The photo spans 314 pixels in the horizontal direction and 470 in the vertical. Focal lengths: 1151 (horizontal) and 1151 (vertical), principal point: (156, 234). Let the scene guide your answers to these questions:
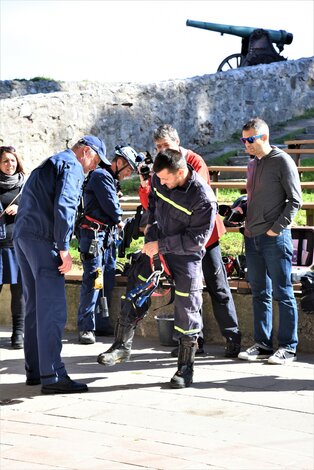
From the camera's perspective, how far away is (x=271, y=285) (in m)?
8.56

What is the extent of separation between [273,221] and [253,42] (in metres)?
20.4

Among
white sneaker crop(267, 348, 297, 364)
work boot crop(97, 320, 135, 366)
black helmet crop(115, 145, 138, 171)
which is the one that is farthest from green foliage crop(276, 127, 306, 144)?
work boot crop(97, 320, 135, 366)

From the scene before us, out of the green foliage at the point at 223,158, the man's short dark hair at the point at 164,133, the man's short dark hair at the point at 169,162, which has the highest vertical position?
the green foliage at the point at 223,158

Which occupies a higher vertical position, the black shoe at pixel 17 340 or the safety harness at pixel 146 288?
the safety harness at pixel 146 288

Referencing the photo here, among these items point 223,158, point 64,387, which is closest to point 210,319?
point 64,387

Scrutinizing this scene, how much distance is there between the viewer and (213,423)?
21.6 feet

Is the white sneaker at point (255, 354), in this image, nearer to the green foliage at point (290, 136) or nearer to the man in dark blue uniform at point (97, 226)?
the man in dark blue uniform at point (97, 226)

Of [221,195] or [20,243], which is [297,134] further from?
[20,243]

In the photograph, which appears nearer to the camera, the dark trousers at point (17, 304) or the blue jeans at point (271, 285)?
the blue jeans at point (271, 285)

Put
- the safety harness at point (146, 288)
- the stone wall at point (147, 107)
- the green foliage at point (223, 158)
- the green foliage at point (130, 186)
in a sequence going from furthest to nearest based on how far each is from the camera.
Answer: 1. the green foliage at point (223, 158)
2. the stone wall at point (147, 107)
3. the green foliage at point (130, 186)
4. the safety harness at point (146, 288)

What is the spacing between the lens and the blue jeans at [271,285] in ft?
27.2

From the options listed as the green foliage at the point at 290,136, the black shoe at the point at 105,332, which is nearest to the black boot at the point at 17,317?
the black shoe at the point at 105,332

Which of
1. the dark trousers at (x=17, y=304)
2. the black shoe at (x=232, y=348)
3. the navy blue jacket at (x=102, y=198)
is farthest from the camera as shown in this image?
the dark trousers at (x=17, y=304)

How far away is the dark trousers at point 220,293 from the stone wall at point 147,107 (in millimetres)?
9218
